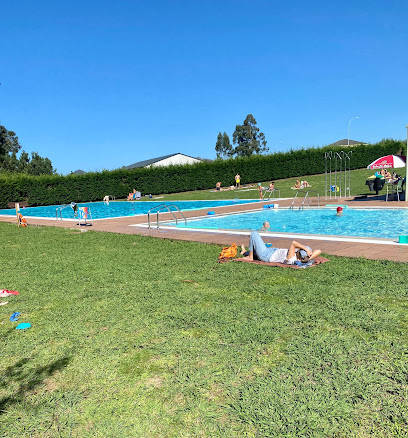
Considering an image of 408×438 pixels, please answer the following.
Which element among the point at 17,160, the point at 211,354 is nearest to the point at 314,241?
the point at 211,354

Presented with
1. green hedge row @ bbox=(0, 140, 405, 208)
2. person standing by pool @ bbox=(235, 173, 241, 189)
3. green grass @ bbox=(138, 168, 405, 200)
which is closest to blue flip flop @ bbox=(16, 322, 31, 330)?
green grass @ bbox=(138, 168, 405, 200)

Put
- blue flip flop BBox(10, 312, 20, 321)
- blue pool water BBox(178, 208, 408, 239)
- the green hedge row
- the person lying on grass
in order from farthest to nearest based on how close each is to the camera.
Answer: the green hedge row, blue pool water BBox(178, 208, 408, 239), the person lying on grass, blue flip flop BBox(10, 312, 20, 321)

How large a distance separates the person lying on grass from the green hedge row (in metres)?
27.9

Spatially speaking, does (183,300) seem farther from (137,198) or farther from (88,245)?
(137,198)

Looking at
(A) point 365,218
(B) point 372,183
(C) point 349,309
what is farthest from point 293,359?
(B) point 372,183

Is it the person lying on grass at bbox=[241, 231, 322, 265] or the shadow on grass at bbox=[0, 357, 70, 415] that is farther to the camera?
the person lying on grass at bbox=[241, 231, 322, 265]

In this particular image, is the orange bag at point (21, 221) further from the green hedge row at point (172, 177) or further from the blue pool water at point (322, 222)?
the green hedge row at point (172, 177)

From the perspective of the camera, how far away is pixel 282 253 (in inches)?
278

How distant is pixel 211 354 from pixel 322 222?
13.3 m

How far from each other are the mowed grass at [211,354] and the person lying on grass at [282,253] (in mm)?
486

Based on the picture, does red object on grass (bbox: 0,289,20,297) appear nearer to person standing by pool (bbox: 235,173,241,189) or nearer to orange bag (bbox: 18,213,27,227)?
orange bag (bbox: 18,213,27,227)

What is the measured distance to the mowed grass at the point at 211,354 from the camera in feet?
8.75

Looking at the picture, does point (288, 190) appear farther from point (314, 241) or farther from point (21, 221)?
point (314, 241)

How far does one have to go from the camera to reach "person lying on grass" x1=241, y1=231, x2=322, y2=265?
22.5ft
